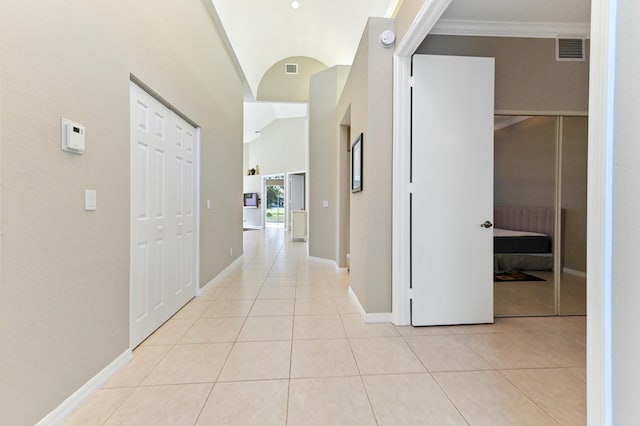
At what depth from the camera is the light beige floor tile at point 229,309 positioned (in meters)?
2.74

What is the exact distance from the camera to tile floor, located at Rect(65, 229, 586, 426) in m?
1.42

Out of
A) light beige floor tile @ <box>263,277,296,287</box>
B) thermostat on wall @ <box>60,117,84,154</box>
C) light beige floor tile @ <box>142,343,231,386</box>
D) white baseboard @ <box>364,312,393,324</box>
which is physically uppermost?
thermostat on wall @ <box>60,117,84,154</box>

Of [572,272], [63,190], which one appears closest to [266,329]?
[63,190]

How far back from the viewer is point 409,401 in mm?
1506

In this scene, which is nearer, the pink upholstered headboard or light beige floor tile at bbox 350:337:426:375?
light beige floor tile at bbox 350:337:426:375

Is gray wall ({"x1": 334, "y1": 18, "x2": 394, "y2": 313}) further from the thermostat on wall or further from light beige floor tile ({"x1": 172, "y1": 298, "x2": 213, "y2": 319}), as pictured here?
the thermostat on wall

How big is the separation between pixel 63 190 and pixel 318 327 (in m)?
2.00

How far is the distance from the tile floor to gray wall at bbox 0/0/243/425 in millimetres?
341

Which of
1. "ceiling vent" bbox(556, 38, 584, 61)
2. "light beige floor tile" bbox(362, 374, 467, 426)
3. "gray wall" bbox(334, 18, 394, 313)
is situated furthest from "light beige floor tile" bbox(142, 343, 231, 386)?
"ceiling vent" bbox(556, 38, 584, 61)

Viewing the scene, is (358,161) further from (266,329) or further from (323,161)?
(323,161)

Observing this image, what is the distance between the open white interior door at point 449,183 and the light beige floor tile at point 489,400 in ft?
2.46

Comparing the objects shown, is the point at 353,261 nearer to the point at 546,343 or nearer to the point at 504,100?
the point at 546,343

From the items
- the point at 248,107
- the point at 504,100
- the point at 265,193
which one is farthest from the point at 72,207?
the point at 265,193

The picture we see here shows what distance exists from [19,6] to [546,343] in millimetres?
3740
